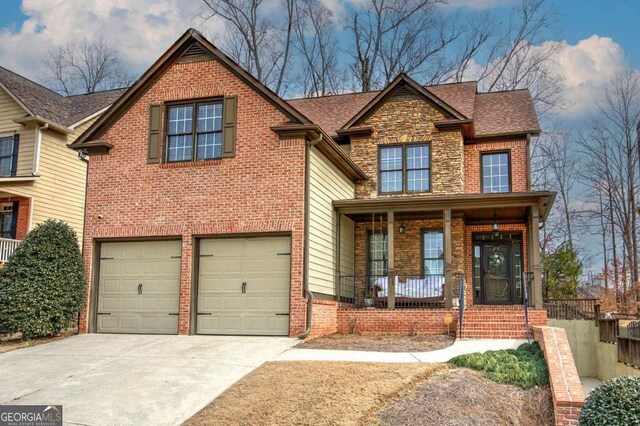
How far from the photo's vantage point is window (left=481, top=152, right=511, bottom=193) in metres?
19.2

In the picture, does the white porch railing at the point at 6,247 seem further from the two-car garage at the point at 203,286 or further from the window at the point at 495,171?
the window at the point at 495,171

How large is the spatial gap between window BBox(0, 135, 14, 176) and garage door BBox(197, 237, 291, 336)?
37.6 feet

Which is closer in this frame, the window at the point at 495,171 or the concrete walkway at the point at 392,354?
the concrete walkway at the point at 392,354

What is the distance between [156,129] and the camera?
15711mm

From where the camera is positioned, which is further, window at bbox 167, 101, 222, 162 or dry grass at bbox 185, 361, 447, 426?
window at bbox 167, 101, 222, 162

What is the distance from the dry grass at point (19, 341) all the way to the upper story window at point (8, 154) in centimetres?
916

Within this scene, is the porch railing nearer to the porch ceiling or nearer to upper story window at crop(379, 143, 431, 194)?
the porch ceiling

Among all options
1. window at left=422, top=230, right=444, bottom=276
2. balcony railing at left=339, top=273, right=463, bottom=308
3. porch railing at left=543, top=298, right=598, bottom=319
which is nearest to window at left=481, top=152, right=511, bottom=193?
window at left=422, top=230, right=444, bottom=276

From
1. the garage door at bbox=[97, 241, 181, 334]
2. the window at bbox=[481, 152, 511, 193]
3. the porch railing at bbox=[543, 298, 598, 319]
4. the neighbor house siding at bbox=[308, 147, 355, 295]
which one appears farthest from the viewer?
the porch railing at bbox=[543, 298, 598, 319]

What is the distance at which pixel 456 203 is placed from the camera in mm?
16391

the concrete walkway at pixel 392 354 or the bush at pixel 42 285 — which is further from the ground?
the bush at pixel 42 285

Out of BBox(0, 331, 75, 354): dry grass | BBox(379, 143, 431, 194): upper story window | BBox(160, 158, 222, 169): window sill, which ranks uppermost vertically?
BBox(379, 143, 431, 194): upper story window

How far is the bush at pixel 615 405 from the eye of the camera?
672 centimetres

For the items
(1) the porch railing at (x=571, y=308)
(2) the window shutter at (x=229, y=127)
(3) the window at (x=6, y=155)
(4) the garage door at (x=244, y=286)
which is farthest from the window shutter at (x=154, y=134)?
(1) the porch railing at (x=571, y=308)
